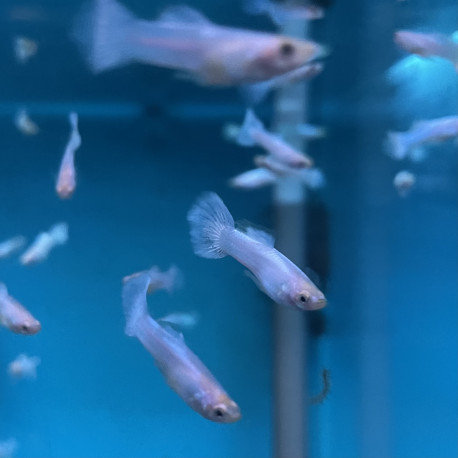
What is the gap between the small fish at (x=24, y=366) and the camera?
3.68 meters

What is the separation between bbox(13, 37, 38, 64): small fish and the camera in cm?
367

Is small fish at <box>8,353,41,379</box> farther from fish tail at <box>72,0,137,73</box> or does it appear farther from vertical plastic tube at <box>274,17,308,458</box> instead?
fish tail at <box>72,0,137,73</box>

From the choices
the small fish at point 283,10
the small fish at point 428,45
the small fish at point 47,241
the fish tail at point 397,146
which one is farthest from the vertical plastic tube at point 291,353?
the small fish at point 47,241

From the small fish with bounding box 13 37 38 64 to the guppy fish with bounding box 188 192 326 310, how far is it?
121 inches

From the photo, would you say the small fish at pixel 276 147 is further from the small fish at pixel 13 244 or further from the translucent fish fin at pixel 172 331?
the small fish at pixel 13 244

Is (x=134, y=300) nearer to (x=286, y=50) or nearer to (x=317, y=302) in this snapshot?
(x=317, y=302)

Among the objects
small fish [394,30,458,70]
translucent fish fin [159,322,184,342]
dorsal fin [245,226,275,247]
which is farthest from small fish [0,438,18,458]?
small fish [394,30,458,70]

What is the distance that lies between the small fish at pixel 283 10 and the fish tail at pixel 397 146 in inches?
44.9

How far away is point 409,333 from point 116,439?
2406 millimetres

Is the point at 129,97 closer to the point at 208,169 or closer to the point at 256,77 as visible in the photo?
the point at 208,169

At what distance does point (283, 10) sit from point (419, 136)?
1.32 m

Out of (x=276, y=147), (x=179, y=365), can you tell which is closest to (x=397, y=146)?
(x=276, y=147)

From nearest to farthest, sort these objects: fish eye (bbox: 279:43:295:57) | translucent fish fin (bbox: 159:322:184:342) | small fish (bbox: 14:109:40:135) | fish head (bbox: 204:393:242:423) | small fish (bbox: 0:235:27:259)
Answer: fish eye (bbox: 279:43:295:57), fish head (bbox: 204:393:242:423), translucent fish fin (bbox: 159:322:184:342), small fish (bbox: 0:235:27:259), small fish (bbox: 14:109:40:135)

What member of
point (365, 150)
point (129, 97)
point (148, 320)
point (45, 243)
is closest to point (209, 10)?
point (129, 97)
